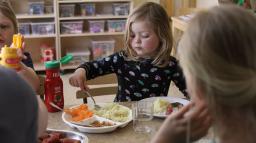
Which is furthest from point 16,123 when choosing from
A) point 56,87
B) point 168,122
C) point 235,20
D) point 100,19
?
point 100,19

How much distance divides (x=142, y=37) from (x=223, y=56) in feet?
3.18

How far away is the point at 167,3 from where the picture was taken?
4000mm

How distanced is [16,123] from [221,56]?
1.37 feet

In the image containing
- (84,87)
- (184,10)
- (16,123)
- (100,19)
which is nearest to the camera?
(16,123)

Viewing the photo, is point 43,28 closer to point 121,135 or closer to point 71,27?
point 71,27

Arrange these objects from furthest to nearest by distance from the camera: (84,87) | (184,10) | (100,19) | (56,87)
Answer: (100,19), (184,10), (84,87), (56,87)

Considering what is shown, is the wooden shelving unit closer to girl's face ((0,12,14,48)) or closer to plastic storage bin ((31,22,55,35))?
plastic storage bin ((31,22,55,35))

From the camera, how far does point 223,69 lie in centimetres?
71

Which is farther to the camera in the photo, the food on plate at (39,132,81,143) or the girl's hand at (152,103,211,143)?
the food on plate at (39,132,81,143)

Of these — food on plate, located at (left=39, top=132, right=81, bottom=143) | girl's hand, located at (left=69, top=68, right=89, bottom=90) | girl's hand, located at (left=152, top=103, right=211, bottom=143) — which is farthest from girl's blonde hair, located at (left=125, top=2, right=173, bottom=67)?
girl's hand, located at (left=152, top=103, right=211, bottom=143)

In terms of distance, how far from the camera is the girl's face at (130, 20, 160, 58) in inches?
65.2

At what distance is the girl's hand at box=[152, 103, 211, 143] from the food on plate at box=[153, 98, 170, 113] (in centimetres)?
56

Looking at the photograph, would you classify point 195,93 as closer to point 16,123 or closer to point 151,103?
point 16,123

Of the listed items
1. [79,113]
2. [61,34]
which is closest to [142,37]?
[79,113]
